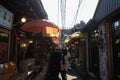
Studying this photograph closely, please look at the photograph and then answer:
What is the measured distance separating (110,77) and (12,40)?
4.94 meters

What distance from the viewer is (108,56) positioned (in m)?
9.69

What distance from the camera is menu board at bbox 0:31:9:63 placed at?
593cm

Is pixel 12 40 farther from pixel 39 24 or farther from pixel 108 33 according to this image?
pixel 108 33

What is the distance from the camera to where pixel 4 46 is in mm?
6203

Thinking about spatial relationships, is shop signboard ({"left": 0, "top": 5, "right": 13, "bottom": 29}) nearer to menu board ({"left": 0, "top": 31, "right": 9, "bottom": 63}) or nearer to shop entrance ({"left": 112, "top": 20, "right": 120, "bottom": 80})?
menu board ({"left": 0, "top": 31, "right": 9, "bottom": 63})

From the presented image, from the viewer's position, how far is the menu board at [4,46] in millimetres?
5932

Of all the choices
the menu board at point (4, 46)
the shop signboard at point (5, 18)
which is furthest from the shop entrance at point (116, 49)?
the menu board at point (4, 46)

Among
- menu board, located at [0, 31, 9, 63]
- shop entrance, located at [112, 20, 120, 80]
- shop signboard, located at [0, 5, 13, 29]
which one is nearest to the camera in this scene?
shop signboard, located at [0, 5, 13, 29]

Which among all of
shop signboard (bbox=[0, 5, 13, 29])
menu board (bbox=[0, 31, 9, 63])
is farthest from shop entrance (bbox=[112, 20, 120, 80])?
menu board (bbox=[0, 31, 9, 63])

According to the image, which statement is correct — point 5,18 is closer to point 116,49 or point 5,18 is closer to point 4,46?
point 4,46

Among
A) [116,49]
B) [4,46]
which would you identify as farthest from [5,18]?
[116,49]

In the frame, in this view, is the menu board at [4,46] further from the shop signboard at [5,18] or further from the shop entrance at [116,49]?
the shop entrance at [116,49]

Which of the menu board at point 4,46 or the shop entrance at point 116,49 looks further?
the shop entrance at point 116,49

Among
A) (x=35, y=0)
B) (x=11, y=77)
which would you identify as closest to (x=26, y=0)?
(x=35, y=0)
